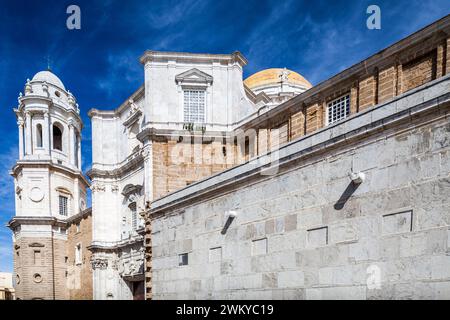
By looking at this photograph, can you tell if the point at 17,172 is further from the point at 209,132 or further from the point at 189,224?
the point at 189,224

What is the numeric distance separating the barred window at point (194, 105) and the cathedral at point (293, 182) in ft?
0.27

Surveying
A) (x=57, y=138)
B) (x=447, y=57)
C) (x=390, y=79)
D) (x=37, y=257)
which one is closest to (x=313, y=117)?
(x=390, y=79)

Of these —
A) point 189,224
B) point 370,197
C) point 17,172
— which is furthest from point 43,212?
point 370,197

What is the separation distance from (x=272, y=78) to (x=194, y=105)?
56.7 ft

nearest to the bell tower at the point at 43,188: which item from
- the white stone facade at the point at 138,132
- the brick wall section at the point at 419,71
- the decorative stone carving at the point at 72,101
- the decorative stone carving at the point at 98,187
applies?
the decorative stone carving at the point at 72,101

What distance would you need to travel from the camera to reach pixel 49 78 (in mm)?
42062

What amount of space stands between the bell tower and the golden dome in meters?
26.0

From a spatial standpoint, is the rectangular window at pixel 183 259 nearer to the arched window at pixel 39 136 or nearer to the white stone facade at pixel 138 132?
the white stone facade at pixel 138 132

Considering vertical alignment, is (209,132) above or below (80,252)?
above

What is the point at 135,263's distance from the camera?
24.9 meters

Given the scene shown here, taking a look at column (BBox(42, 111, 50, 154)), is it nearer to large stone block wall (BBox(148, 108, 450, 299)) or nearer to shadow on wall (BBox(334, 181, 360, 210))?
large stone block wall (BBox(148, 108, 450, 299))
